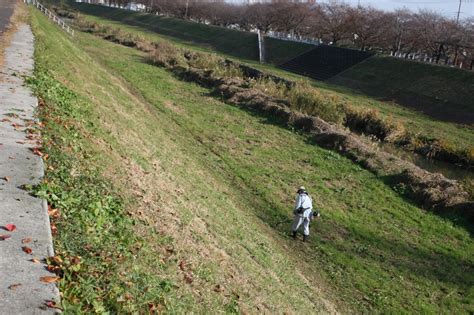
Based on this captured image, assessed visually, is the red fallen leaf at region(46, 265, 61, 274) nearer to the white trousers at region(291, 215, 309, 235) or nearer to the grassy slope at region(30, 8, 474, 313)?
the grassy slope at region(30, 8, 474, 313)

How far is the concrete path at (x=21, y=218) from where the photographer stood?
459 centimetres

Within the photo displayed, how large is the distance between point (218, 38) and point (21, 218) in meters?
66.4

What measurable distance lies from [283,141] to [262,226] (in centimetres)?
956

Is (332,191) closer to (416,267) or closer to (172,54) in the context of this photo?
(416,267)

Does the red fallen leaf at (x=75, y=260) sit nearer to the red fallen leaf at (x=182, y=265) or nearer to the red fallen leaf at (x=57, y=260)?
the red fallen leaf at (x=57, y=260)

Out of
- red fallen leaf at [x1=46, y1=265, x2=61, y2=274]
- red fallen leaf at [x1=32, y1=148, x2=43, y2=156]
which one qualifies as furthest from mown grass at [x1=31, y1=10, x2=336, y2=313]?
red fallen leaf at [x1=32, y1=148, x2=43, y2=156]

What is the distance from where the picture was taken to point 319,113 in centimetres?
2859

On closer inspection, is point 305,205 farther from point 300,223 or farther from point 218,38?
point 218,38

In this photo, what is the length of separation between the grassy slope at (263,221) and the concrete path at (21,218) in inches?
61.0

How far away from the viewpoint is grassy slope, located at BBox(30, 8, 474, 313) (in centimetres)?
887

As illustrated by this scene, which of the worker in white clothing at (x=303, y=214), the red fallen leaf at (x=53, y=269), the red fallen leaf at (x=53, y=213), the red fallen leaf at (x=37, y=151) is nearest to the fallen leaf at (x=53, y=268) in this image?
the red fallen leaf at (x=53, y=269)

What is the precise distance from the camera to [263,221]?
14766 mm

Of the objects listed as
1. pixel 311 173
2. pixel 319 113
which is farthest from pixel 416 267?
pixel 319 113

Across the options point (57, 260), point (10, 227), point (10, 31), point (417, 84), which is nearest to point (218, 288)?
point (57, 260)
